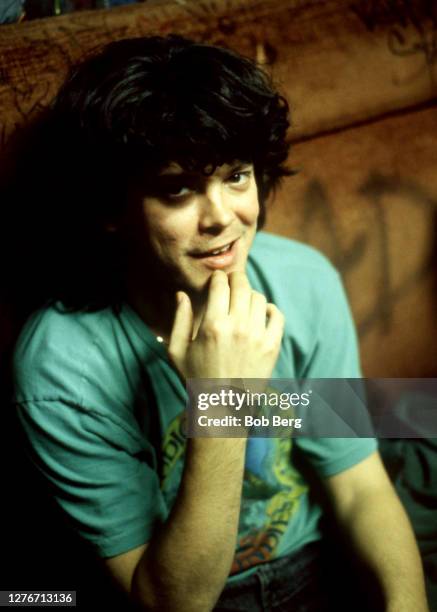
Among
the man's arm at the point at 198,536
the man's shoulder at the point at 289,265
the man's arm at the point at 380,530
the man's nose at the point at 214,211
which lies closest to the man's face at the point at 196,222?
the man's nose at the point at 214,211

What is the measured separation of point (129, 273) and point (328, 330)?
28cm

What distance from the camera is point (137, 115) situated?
66cm

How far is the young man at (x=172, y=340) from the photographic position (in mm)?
664

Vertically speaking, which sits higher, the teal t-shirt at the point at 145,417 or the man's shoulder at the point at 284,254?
the man's shoulder at the point at 284,254

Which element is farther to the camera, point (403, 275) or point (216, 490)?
point (403, 275)

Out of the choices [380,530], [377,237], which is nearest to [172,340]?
[380,530]

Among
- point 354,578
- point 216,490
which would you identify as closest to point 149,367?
point 216,490

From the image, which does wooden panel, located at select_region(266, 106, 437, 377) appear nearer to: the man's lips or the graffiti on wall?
the graffiti on wall

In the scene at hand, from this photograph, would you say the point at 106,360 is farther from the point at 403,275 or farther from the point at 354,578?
the point at 403,275

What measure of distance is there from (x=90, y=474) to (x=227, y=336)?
8.9 inches

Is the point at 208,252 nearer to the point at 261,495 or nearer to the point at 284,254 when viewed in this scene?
Result: the point at 284,254

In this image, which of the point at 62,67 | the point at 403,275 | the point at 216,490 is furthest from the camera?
the point at 403,275

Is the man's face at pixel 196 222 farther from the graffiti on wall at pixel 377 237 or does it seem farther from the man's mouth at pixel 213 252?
the graffiti on wall at pixel 377 237

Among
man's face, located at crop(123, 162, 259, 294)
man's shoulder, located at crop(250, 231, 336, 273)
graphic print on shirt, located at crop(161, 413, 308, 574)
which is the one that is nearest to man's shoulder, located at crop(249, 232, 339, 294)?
man's shoulder, located at crop(250, 231, 336, 273)
